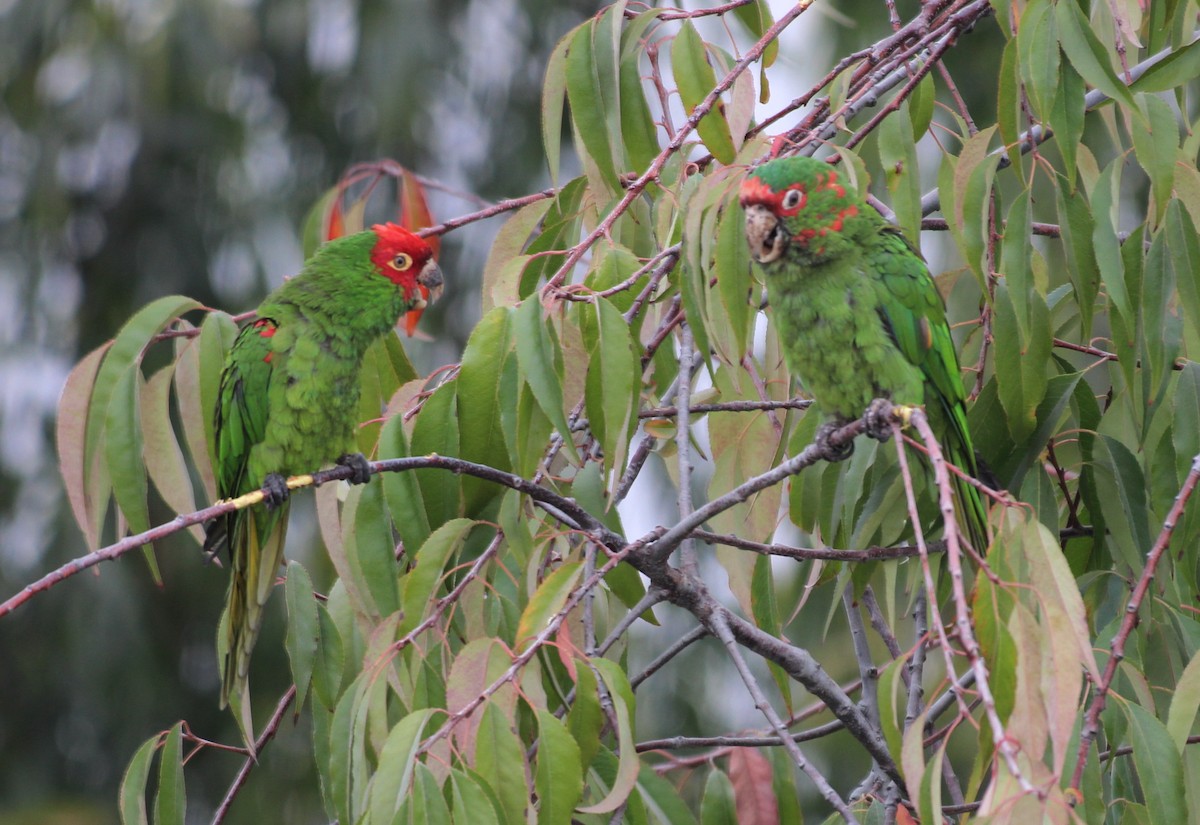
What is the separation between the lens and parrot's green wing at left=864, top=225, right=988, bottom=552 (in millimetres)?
2400

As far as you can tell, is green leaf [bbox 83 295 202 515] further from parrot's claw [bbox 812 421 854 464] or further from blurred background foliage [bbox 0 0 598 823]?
blurred background foliage [bbox 0 0 598 823]

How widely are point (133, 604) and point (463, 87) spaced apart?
3.91 meters

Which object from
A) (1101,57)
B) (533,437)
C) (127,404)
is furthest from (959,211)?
(127,404)

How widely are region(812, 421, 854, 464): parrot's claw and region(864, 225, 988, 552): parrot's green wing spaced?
8.4 inches

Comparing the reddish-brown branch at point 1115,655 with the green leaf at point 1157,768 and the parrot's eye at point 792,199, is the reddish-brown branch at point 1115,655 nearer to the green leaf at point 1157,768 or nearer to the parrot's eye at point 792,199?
the green leaf at point 1157,768

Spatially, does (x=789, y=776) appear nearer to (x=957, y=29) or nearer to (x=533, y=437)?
(x=533, y=437)

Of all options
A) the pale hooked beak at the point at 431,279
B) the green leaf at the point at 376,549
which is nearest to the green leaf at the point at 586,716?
the green leaf at the point at 376,549

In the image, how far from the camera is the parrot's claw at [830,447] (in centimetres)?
210

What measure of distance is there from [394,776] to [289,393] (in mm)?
1390

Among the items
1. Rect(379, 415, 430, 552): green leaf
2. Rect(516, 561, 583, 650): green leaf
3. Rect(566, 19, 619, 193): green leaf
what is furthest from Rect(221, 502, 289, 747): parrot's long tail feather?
Rect(566, 19, 619, 193): green leaf

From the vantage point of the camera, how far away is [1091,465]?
7.25 ft

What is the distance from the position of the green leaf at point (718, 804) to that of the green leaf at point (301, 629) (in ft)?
2.51

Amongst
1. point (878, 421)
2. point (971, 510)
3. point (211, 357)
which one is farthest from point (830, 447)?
point (211, 357)

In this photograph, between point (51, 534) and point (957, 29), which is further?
point (51, 534)
